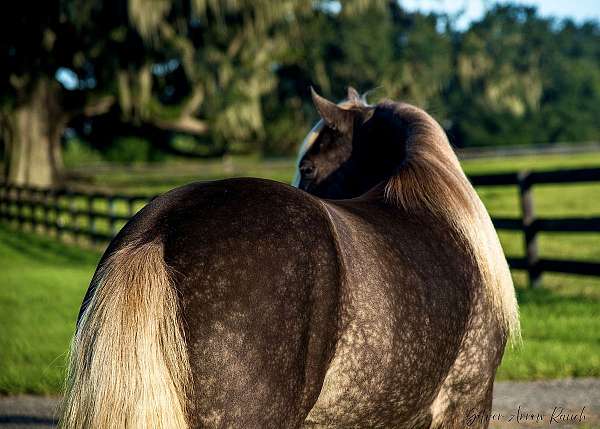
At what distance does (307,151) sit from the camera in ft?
11.1

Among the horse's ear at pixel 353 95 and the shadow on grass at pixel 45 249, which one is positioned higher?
the horse's ear at pixel 353 95

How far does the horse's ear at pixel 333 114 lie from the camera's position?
3.33 m

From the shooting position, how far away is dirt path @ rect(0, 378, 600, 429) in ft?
12.8

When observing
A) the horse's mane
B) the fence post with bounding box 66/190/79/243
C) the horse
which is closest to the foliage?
the horse's mane

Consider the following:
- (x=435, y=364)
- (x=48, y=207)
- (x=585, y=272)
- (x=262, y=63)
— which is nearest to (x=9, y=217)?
(x=48, y=207)

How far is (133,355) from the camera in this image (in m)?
1.85

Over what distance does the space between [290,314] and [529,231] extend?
6709mm

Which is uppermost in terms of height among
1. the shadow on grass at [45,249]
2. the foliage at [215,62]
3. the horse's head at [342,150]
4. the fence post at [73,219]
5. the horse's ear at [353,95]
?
the foliage at [215,62]

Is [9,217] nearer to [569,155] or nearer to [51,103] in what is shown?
[51,103]

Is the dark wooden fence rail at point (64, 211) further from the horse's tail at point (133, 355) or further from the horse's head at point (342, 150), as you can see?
the horse's tail at point (133, 355)

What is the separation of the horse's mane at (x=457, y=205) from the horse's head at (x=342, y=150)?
1.35 ft

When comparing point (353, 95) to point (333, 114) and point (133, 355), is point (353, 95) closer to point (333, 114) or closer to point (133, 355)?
point (333, 114)

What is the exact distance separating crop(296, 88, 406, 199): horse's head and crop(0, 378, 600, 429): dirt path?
152cm

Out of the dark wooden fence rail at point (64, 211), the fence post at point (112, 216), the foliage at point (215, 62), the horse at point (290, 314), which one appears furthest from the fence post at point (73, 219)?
the horse at point (290, 314)
